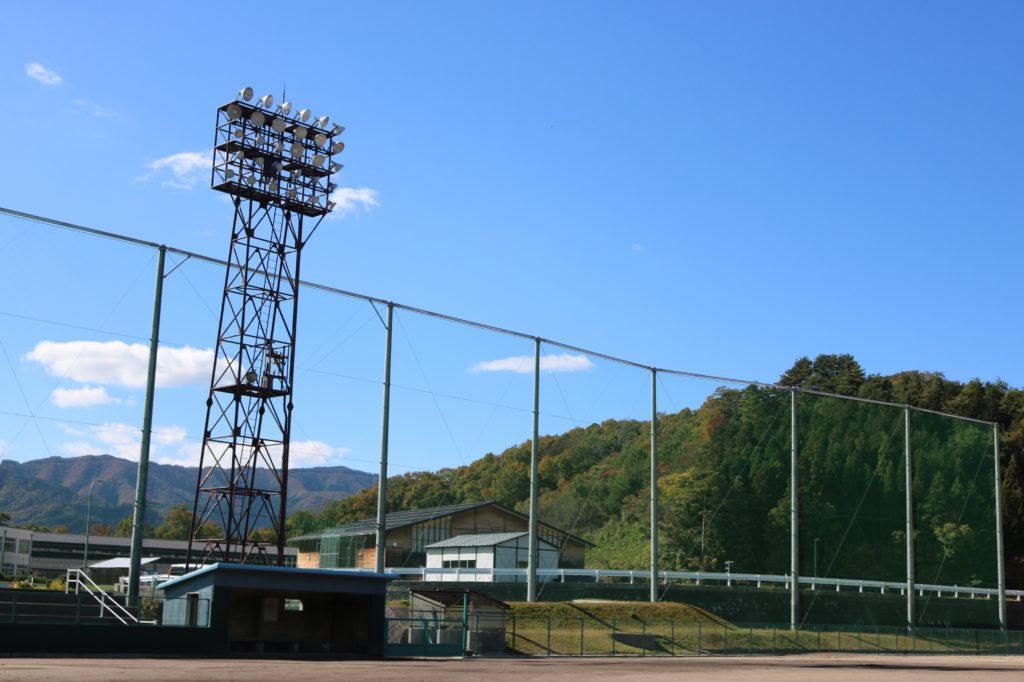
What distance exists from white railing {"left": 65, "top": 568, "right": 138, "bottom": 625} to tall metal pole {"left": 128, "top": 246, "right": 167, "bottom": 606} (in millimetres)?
475

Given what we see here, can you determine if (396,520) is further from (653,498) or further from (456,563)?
(653,498)

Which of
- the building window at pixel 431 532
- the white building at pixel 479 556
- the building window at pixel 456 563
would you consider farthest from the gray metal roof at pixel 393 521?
the building window at pixel 456 563

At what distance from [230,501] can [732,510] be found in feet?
100

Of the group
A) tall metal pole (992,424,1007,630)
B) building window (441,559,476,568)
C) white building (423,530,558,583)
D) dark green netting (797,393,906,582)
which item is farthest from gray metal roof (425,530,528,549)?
tall metal pole (992,424,1007,630)

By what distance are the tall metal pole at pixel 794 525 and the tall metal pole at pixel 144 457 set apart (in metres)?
32.9

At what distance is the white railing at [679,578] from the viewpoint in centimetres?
4938

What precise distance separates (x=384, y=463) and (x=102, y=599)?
12.0 metres

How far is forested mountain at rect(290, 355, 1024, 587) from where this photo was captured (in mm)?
51156

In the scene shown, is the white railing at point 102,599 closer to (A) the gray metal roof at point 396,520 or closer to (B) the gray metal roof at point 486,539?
(A) the gray metal roof at point 396,520

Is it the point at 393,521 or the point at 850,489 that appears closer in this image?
the point at 393,521

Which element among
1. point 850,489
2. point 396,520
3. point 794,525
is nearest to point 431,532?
point 396,520

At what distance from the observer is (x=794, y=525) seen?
186ft

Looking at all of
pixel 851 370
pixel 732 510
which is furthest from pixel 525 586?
pixel 851 370

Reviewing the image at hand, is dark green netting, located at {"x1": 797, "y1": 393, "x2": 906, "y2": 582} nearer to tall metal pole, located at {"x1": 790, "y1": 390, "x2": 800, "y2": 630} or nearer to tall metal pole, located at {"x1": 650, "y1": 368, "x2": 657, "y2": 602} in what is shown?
tall metal pole, located at {"x1": 790, "y1": 390, "x2": 800, "y2": 630}
